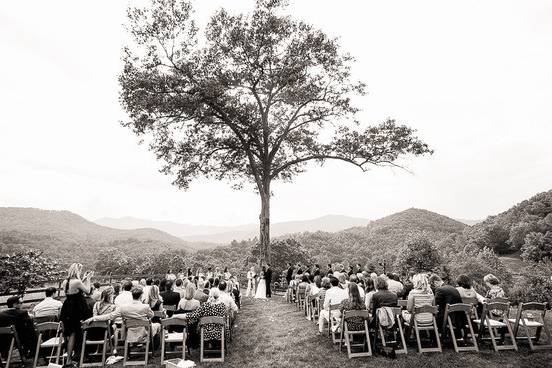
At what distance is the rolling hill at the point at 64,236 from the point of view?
200 feet

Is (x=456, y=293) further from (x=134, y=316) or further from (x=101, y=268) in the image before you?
(x=101, y=268)

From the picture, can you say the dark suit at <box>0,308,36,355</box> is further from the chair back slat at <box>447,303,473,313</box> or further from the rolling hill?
the rolling hill

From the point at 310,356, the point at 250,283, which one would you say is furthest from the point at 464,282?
the point at 250,283

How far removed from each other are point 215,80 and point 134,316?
39.5 ft

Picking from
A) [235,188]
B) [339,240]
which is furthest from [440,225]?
[235,188]

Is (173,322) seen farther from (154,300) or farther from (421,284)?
(421,284)

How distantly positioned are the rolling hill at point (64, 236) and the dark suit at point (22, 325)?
171 feet

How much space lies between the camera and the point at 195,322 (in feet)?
26.0

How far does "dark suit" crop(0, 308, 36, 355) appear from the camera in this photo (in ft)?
23.8

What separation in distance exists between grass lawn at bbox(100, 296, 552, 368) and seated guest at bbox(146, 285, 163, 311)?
1.54m

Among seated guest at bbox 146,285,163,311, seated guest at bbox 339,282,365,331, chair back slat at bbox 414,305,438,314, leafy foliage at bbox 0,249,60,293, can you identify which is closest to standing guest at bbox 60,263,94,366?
seated guest at bbox 146,285,163,311

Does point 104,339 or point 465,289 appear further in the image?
point 465,289

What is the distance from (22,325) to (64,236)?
Answer: 8082 centimetres

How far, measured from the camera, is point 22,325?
7406mm
